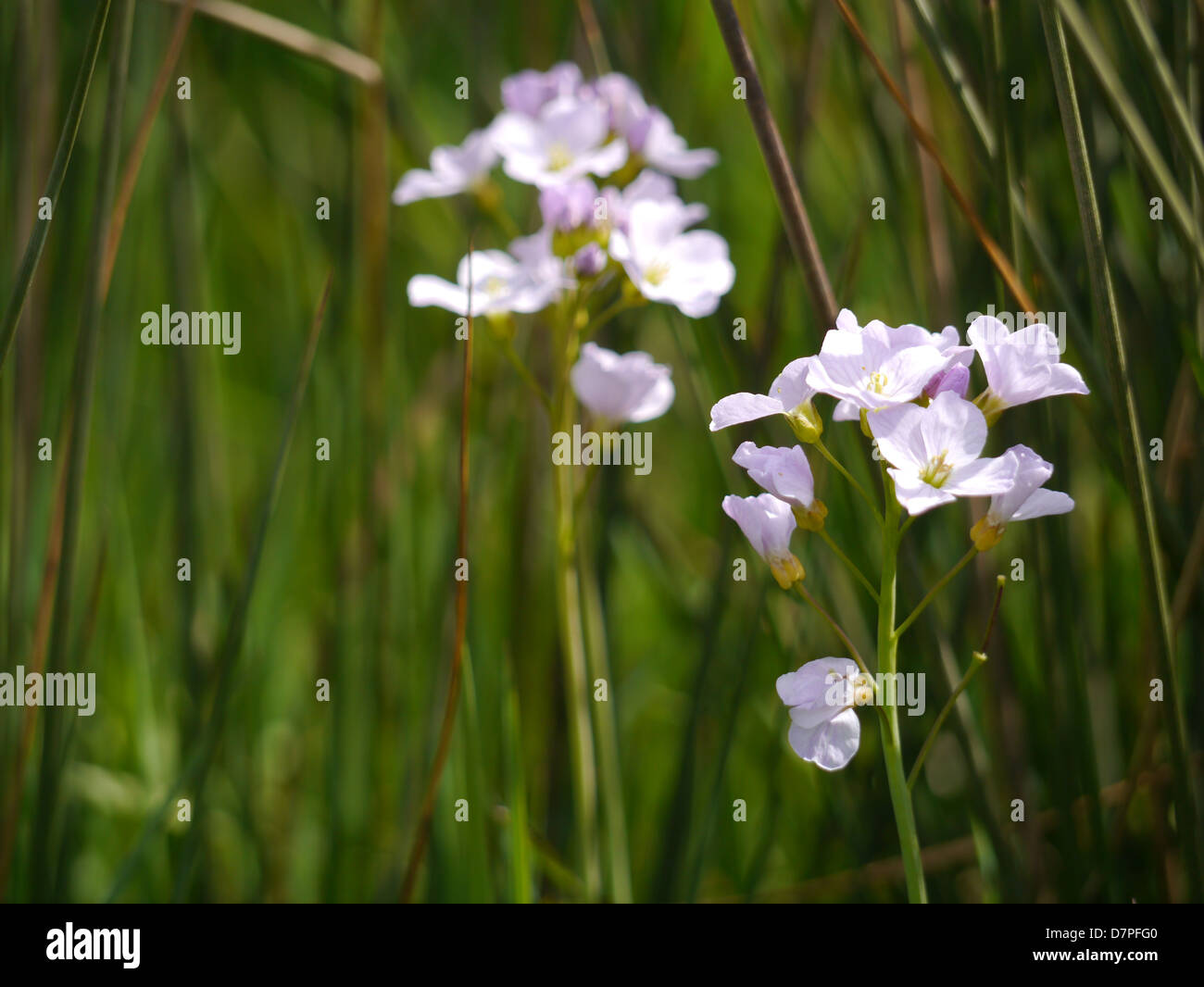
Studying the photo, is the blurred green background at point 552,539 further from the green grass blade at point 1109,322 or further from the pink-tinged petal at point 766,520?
the pink-tinged petal at point 766,520

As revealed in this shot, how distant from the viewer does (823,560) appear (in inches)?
40.6

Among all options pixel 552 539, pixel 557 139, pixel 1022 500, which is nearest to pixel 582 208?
pixel 557 139

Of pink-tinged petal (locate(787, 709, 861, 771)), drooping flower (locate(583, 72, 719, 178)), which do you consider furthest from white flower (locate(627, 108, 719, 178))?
pink-tinged petal (locate(787, 709, 861, 771))

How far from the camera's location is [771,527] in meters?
0.55

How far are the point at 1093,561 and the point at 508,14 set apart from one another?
4.68 feet

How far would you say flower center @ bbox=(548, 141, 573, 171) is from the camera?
87 centimetres

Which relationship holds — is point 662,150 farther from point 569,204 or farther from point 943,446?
point 943,446

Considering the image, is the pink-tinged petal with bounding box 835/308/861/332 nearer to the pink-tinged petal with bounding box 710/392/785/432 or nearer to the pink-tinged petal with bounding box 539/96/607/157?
the pink-tinged petal with bounding box 710/392/785/432

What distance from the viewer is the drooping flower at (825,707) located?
51 centimetres

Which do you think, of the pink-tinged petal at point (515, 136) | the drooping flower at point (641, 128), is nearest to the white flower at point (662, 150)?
the drooping flower at point (641, 128)

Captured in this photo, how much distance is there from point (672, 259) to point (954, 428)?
1.31 feet
